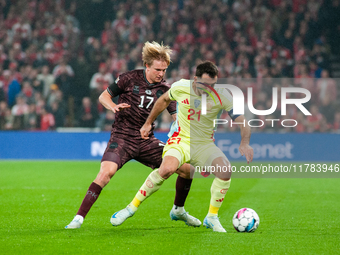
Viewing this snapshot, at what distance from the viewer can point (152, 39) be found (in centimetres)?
1686

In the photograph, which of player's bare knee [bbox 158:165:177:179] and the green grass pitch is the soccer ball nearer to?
the green grass pitch

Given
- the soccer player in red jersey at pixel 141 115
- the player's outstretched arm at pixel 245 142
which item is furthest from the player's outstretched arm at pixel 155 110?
the player's outstretched arm at pixel 245 142

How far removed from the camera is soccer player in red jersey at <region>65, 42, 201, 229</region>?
5.71 meters

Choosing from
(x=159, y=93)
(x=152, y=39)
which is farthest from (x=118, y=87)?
(x=152, y=39)

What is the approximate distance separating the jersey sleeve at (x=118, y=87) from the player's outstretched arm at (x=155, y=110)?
569 millimetres

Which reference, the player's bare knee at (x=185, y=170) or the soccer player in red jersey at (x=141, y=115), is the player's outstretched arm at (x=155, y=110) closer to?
the soccer player in red jersey at (x=141, y=115)

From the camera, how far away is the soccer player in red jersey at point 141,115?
571cm

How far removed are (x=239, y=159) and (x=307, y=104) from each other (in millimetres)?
2654

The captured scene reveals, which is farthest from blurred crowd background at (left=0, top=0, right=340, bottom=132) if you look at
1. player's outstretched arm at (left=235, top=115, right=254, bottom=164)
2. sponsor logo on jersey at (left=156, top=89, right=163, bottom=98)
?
player's outstretched arm at (left=235, top=115, right=254, bottom=164)

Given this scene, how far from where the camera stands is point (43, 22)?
1783 centimetres

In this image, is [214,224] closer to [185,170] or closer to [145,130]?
[185,170]

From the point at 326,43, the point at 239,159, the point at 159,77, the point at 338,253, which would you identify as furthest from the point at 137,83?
the point at 326,43

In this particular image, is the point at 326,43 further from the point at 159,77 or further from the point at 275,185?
the point at 159,77

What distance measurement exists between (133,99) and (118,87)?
24 centimetres
